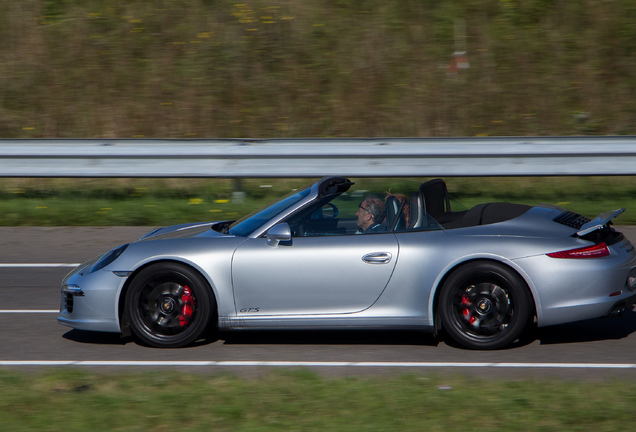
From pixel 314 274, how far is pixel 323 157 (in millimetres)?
5959

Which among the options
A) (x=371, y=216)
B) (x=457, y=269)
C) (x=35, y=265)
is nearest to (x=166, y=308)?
(x=371, y=216)

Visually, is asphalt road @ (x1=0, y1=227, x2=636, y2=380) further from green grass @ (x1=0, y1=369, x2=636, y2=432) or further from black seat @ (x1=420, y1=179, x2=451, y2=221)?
black seat @ (x1=420, y1=179, x2=451, y2=221)

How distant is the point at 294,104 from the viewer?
16562 mm

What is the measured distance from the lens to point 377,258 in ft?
18.9

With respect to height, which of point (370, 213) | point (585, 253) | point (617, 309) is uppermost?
point (370, 213)

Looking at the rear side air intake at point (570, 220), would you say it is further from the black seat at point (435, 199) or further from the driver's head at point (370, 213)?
the driver's head at point (370, 213)

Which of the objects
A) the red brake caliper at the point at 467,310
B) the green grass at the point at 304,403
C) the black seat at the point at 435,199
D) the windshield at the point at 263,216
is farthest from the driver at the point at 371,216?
the green grass at the point at 304,403

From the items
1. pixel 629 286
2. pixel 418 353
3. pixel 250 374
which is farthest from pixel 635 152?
pixel 250 374

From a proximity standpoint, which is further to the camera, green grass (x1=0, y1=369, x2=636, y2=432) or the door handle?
the door handle

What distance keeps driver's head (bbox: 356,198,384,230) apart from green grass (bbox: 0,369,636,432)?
1.35 metres

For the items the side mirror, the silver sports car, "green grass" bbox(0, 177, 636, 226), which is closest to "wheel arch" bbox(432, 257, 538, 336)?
the silver sports car

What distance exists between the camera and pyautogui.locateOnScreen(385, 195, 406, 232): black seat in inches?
234

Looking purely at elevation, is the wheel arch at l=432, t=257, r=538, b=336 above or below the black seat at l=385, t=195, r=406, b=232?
below

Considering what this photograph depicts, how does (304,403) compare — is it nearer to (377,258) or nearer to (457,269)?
(377,258)
